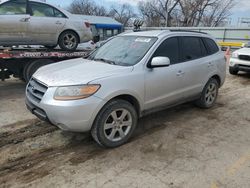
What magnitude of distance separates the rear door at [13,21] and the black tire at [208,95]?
4.84 m

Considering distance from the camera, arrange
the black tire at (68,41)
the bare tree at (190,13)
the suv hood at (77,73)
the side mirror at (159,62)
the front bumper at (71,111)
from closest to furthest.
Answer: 1. the front bumper at (71,111)
2. the suv hood at (77,73)
3. the side mirror at (159,62)
4. the black tire at (68,41)
5. the bare tree at (190,13)

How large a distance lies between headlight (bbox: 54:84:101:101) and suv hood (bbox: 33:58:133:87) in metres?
0.08

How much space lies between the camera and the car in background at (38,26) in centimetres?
680

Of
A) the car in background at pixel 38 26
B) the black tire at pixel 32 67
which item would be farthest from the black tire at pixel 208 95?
the black tire at pixel 32 67

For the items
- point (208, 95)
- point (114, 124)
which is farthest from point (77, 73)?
point (208, 95)

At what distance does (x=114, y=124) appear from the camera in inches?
154

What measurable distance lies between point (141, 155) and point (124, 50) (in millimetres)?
1851

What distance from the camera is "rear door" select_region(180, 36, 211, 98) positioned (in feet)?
16.3

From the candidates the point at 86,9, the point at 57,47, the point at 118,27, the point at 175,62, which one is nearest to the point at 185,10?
the point at 118,27

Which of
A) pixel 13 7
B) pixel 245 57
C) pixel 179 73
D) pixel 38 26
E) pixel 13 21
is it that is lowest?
pixel 245 57

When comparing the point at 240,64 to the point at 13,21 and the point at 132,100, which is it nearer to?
the point at 132,100

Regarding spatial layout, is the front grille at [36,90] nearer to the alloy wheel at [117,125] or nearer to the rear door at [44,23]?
the alloy wheel at [117,125]

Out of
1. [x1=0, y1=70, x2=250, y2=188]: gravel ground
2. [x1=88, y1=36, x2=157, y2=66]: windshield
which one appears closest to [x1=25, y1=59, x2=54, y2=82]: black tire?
[x1=0, y1=70, x2=250, y2=188]: gravel ground

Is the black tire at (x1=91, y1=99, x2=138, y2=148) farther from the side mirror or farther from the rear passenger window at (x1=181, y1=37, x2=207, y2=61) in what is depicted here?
the rear passenger window at (x1=181, y1=37, x2=207, y2=61)
